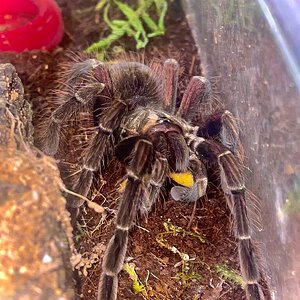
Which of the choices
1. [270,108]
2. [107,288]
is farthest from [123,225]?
[270,108]

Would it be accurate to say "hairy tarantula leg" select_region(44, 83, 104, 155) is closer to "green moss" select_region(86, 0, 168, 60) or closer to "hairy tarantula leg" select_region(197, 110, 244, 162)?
"hairy tarantula leg" select_region(197, 110, 244, 162)

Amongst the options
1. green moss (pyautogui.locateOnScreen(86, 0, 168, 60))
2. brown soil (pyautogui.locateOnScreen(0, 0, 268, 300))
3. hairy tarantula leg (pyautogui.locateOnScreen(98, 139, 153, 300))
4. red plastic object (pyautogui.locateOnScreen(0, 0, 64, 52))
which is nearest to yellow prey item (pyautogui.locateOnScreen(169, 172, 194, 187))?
brown soil (pyautogui.locateOnScreen(0, 0, 268, 300))

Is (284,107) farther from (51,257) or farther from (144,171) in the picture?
(51,257)

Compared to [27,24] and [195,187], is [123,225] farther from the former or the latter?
[27,24]

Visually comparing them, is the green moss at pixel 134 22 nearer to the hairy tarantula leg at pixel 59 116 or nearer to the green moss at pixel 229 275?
the hairy tarantula leg at pixel 59 116

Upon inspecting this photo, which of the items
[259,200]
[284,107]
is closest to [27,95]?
[259,200]

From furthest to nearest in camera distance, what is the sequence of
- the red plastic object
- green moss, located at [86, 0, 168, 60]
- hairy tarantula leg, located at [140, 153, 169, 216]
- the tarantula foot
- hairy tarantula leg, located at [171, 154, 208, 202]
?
green moss, located at [86, 0, 168, 60]
the red plastic object
hairy tarantula leg, located at [171, 154, 208, 202]
hairy tarantula leg, located at [140, 153, 169, 216]
the tarantula foot
